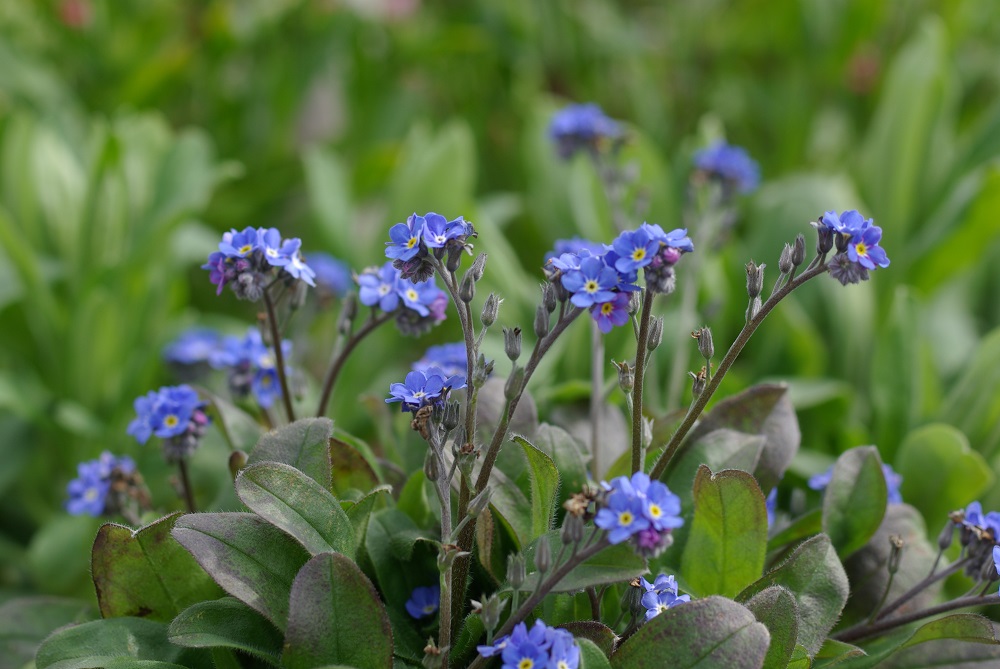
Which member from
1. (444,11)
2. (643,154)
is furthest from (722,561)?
(444,11)

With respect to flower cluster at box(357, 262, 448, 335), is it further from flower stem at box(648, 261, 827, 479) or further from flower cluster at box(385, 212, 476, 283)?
flower stem at box(648, 261, 827, 479)

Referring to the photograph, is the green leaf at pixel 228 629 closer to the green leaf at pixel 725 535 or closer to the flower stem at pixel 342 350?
the flower stem at pixel 342 350

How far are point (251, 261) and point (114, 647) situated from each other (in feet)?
1.90

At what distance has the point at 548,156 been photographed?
131 inches

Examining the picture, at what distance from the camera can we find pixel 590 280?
3.95ft

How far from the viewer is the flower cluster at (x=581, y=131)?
233 centimetres

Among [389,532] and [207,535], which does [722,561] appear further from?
[207,535]

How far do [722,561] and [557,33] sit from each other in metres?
3.41

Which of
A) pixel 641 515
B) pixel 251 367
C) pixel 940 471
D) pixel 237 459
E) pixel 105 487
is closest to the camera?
pixel 641 515

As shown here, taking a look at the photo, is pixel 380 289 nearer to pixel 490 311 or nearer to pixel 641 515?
pixel 490 311

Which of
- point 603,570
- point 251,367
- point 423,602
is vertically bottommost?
point 603,570

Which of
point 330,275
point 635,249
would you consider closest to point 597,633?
point 635,249

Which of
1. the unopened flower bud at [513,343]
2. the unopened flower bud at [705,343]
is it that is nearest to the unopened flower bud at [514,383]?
the unopened flower bud at [513,343]

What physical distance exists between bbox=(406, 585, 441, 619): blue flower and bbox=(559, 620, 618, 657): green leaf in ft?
0.81
